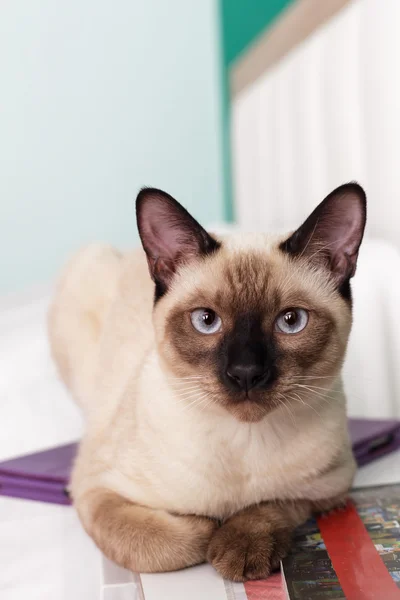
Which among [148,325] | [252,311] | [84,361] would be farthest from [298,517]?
[84,361]

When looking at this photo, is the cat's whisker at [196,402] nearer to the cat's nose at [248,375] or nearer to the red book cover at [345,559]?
the cat's nose at [248,375]

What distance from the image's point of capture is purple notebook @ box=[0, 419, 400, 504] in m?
1.47

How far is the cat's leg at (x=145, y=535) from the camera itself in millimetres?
1107

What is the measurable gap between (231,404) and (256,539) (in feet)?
0.78

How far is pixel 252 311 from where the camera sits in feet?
3.56

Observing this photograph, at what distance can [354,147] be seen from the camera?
2377 mm

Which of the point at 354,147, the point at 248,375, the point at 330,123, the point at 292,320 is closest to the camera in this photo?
the point at 248,375

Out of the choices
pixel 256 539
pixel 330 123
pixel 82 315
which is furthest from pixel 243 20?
pixel 256 539

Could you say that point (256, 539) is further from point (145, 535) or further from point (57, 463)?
point (57, 463)

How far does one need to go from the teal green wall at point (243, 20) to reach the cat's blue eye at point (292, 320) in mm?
3392

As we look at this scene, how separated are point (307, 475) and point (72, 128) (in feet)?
12.1

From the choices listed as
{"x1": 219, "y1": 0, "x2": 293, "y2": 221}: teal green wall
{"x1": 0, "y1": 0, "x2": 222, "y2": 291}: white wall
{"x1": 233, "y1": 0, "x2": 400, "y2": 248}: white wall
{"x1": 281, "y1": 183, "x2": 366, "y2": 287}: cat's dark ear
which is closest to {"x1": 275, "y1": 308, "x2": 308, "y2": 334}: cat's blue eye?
{"x1": 281, "y1": 183, "x2": 366, "y2": 287}: cat's dark ear

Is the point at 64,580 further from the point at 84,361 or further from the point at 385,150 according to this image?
the point at 385,150

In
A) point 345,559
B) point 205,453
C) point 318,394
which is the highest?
point 318,394
